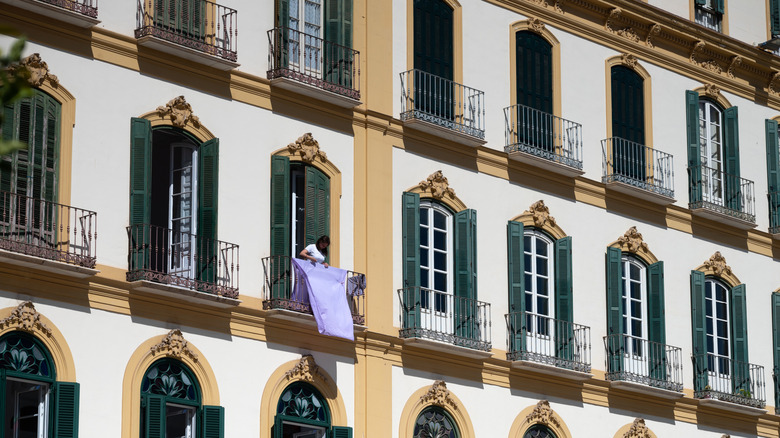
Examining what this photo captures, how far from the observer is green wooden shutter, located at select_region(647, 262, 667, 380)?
1221 inches

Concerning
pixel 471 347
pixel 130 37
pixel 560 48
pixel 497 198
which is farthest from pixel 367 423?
pixel 560 48

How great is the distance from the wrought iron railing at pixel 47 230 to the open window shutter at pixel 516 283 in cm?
924

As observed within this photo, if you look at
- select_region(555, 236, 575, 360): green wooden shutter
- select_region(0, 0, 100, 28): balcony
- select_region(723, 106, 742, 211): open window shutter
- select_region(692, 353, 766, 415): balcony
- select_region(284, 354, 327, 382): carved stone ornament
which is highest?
select_region(723, 106, 742, 211): open window shutter

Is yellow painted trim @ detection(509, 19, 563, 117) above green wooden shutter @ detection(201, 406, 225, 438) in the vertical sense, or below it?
above

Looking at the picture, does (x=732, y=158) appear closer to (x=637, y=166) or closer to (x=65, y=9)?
(x=637, y=166)

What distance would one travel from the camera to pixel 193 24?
24438 millimetres

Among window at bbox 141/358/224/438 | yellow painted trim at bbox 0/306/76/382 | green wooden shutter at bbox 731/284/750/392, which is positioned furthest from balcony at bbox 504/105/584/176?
yellow painted trim at bbox 0/306/76/382

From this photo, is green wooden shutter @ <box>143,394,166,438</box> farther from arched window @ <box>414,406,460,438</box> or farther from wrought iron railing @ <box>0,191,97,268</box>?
arched window @ <box>414,406,460,438</box>

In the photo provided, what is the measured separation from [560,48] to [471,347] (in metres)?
7.45

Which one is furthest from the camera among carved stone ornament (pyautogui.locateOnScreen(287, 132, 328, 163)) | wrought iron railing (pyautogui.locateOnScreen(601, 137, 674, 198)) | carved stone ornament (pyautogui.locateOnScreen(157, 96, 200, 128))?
wrought iron railing (pyautogui.locateOnScreen(601, 137, 674, 198))

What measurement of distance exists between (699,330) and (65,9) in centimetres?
1622

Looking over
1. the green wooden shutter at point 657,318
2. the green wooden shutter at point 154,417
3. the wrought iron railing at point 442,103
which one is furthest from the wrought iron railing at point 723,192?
the green wooden shutter at point 154,417

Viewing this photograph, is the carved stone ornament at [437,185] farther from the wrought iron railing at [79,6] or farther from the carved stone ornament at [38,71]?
the carved stone ornament at [38,71]

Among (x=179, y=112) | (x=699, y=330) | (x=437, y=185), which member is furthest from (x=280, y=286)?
(x=699, y=330)
